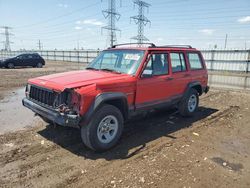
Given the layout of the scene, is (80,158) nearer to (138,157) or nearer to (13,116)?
(138,157)

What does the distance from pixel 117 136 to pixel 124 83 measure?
3.50ft

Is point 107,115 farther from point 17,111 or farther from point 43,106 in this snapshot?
point 17,111

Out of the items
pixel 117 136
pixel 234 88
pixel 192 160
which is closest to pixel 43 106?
pixel 117 136

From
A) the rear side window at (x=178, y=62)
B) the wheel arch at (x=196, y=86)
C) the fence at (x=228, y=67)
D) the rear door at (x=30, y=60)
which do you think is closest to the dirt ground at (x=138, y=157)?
the wheel arch at (x=196, y=86)

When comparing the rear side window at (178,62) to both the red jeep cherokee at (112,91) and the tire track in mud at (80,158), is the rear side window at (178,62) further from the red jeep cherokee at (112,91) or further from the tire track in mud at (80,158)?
the tire track in mud at (80,158)

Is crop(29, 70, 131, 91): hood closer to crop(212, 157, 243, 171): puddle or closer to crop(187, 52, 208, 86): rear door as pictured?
crop(212, 157, 243, 171): puddle

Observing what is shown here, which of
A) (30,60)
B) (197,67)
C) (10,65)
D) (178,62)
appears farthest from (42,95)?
(30,60)

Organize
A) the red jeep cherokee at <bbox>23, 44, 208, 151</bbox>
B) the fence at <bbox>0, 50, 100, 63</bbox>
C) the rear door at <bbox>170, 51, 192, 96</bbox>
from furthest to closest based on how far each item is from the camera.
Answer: the fence at <bbox>0, 50, 100, 63</bbox>
the rear door at <bbox>170, 51, 192, 96</bbox>
the red jeep cherokee at <bbox>23, 44, 208, 151</bbox>

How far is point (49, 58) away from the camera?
1745 inches

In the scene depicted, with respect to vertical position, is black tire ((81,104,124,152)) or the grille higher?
the grille

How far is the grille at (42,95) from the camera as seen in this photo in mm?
4104

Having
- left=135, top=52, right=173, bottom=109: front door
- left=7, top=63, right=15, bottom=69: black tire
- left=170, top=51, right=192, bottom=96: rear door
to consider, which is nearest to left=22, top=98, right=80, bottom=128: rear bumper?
left=135, top=52, right=173, bottom=109: front door

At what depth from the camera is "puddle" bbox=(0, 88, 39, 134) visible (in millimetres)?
5573

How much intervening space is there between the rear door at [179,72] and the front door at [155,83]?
247 millimetres
